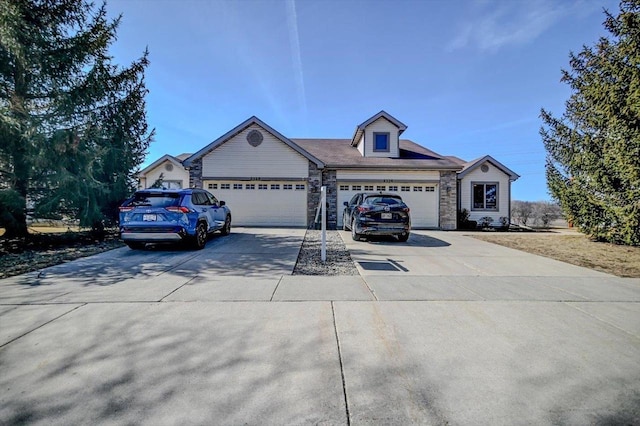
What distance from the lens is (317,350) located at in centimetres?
276

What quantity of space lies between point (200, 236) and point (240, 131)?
8681mm

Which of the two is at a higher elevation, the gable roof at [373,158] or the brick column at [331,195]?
the gable roof at [373,158]

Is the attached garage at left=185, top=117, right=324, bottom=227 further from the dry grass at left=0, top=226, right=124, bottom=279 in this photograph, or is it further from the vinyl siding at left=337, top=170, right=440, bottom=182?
the dry grass at left=0, top=226, right=124, bottom=279

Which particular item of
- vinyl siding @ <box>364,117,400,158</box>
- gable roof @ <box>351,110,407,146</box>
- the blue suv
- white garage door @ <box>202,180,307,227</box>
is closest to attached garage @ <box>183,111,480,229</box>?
white garage door @ <box>202,180,307,227</box>

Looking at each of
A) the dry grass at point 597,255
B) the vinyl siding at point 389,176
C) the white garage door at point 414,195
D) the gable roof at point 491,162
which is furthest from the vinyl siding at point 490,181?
the dry grass at point 597,255

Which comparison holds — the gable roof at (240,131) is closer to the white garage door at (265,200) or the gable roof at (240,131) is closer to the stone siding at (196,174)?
the stone siding at (196,174)

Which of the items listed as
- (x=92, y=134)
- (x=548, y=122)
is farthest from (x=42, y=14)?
(x=548, y=122)

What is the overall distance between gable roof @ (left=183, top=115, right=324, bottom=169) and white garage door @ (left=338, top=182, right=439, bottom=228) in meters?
2.05

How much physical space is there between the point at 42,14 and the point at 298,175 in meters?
10.9

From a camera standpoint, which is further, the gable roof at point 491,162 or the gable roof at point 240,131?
the gable roof at point 491,162

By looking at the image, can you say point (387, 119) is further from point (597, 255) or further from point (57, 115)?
point (57, 115)

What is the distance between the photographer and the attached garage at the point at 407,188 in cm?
1536

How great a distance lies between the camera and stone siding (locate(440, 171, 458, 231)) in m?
15.5

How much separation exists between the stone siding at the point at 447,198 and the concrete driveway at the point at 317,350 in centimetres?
1035
